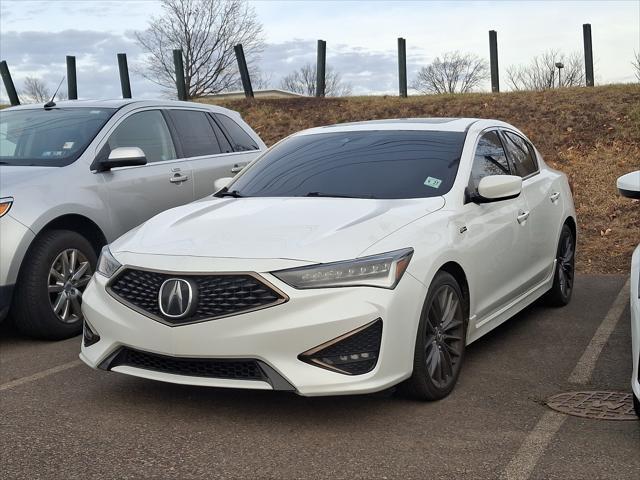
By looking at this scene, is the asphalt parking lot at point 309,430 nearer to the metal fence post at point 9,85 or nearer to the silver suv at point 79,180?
the silver suv at point 79,180

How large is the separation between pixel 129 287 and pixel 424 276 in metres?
1.53

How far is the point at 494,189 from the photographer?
505cm

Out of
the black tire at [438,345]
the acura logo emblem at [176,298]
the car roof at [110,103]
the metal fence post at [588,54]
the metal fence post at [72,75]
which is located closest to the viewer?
the acura logo emblem at [176,298]

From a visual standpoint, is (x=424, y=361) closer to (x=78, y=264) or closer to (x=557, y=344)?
(x=557, y=344)

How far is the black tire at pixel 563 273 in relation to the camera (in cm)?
680

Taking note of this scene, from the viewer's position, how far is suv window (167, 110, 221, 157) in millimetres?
7578

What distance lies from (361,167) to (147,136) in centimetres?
266

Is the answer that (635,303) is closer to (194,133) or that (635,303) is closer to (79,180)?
(79,180)

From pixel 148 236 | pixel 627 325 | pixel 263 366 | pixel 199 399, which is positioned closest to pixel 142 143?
pixel 148 236

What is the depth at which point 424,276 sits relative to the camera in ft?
13.9

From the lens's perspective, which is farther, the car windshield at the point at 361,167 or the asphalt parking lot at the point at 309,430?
the car windshield at the point at 361,167

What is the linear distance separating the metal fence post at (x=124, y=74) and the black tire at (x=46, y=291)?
1564cm

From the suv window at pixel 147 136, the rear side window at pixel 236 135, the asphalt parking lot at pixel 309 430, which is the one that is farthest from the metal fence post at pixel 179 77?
the asphalt parking lot at pixel 309 430

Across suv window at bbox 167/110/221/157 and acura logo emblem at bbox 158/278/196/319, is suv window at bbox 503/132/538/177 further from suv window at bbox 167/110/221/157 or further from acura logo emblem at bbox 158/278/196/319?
acura logo emblem at bbox 158/278/196/319
